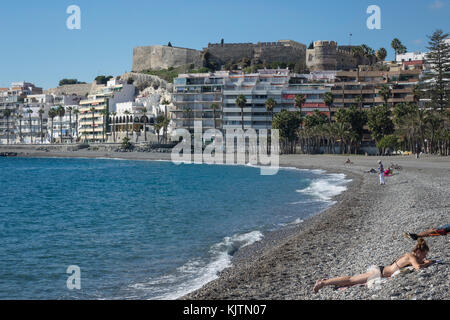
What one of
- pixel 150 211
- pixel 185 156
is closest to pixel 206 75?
pixel 185 156

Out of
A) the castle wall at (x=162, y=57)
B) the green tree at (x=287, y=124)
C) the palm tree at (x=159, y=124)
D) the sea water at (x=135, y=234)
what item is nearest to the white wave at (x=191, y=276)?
the sea water at (x=135, y=234)

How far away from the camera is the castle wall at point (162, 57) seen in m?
166

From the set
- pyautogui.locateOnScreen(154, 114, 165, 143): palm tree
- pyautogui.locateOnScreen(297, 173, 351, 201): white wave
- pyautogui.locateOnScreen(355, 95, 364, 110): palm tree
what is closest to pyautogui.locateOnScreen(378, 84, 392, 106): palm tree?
pyautogui.locateOnScreen(355, 95, 364, 110): palm tree

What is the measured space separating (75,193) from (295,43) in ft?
402

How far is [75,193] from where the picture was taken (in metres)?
50.6

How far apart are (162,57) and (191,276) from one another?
525ft

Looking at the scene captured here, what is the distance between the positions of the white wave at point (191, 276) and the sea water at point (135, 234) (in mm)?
30

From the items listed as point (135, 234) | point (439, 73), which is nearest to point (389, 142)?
point (439, 73)

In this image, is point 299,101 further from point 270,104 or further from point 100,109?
point 100,109

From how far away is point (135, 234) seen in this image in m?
24.6

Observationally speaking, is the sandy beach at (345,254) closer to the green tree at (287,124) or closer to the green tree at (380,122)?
the green tree at (380,122)

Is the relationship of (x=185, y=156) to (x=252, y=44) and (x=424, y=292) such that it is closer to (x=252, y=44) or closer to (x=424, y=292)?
(x=252, y=44)

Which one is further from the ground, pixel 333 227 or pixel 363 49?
pixel 363 49

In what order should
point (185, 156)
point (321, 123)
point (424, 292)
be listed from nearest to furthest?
1. point (424, 292)
2. point (321, 123)
3. point (185, 156)
